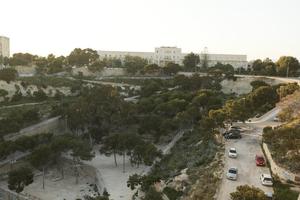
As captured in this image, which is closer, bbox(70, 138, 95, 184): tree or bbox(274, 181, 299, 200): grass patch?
bbox(274, 181, 299, 200): grass patch

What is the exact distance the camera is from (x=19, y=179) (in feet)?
99.0

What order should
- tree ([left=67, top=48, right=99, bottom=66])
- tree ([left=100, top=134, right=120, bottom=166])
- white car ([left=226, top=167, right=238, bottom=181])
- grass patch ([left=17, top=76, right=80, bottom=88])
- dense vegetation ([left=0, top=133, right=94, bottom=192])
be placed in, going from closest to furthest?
1. white car ([left=226, top=167, right=238, bottom=181])
2. dense vegetation ([left=0, top=133, right=94, bottom=192])
3. tree ([left=100, top=134, right=120, bottom=166])
4. grass patch ([left=17, top=76, right=80, bottom=88])
5. tree ([left=67, top=48, right=99, bottom=66])

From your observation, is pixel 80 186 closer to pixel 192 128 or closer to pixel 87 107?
pixel 87 107

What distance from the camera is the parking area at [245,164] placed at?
23.4 meters

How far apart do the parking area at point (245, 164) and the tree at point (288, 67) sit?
42.9m

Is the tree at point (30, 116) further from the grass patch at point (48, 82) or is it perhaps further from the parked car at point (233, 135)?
the parked car at point (233, 135)

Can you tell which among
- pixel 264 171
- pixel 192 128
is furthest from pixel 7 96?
pixel 264 171

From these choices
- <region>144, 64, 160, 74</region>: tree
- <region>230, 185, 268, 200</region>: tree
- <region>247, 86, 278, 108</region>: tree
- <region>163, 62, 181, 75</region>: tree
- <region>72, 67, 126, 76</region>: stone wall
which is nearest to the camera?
<region>230, 185, 268, 200</region>: tree

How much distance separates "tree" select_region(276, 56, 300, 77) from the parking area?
141ft

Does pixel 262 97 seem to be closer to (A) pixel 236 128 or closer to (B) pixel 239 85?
(A) pixel 236 128

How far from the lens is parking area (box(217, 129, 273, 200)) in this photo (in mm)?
23375

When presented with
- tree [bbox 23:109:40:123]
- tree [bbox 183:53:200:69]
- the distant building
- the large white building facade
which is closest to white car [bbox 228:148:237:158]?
tree [bbox 23:109:40:123]

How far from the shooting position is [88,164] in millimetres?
37875

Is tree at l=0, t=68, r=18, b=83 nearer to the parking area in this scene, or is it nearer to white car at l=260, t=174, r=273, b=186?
the parking area
